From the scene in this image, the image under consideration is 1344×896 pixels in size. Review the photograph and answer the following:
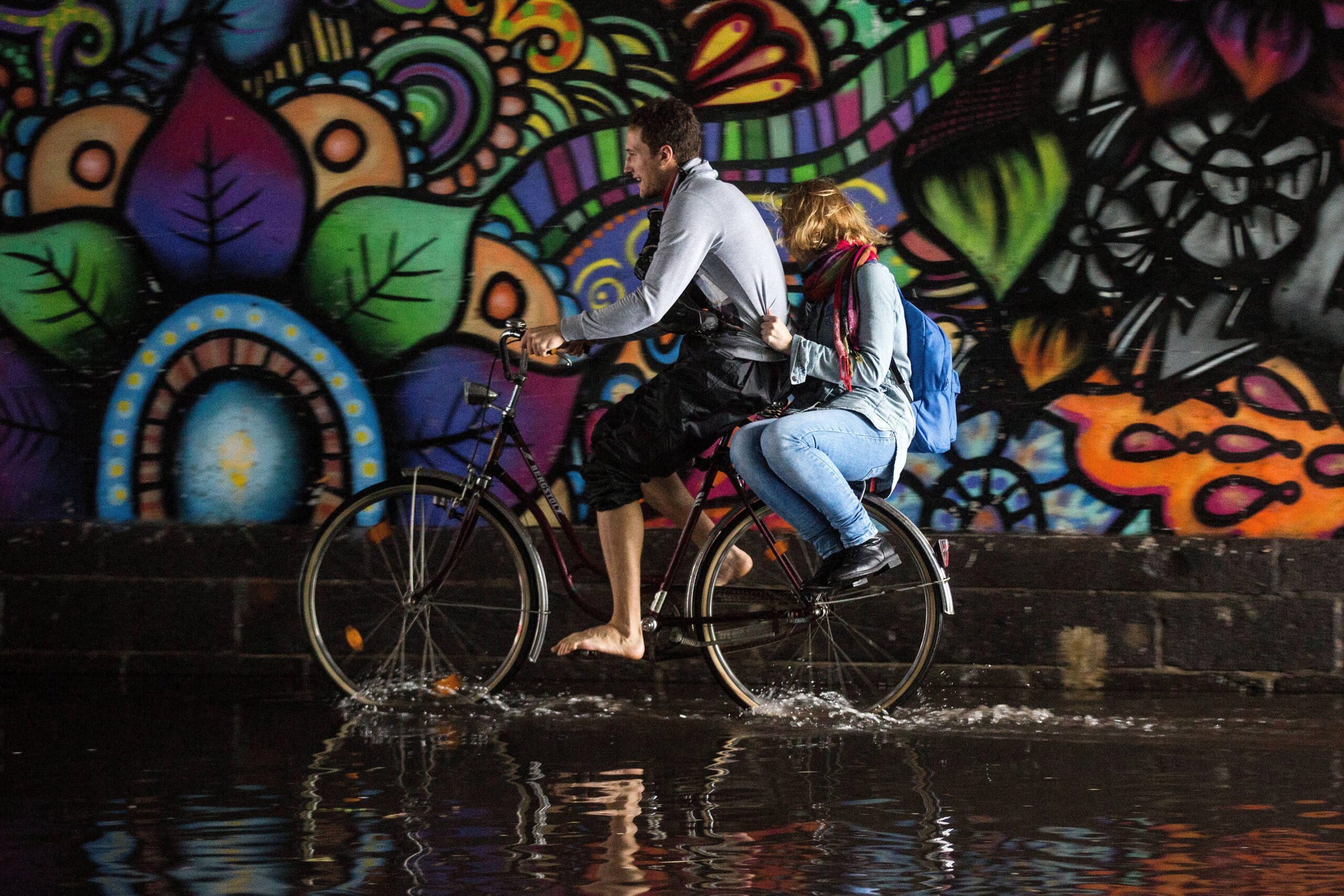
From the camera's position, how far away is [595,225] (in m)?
6.86

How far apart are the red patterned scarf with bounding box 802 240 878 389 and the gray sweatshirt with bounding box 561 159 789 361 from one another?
5.7 inches

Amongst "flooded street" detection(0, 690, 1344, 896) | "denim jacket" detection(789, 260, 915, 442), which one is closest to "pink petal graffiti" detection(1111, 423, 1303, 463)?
"flooded street" detection(0, 690, 1344, 896)

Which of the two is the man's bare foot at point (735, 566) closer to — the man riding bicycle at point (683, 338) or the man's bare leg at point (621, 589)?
the man riding bicycle at point (683, 338)

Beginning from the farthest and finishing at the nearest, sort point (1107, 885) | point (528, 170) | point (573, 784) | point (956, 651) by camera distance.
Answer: point (528, 170) < point (956, 651) < point (573, 784) < point (1107, 885)

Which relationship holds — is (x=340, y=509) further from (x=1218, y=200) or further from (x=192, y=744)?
(x=1218, y=200)

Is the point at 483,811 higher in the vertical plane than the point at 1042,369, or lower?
lower

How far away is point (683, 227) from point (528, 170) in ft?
6.53

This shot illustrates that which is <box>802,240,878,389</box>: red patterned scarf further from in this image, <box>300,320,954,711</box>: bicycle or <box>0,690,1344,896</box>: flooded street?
<box>0,690,1344,896</box>: flooded street

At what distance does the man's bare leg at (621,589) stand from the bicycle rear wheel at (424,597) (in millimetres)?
254

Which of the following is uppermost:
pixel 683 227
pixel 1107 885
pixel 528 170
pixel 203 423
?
pixel 528 170

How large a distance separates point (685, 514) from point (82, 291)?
3.34 metres

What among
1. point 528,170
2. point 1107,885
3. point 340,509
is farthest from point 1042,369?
point 1107,885

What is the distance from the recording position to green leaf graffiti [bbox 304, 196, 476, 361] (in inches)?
272

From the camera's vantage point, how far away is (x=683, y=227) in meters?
5.10
